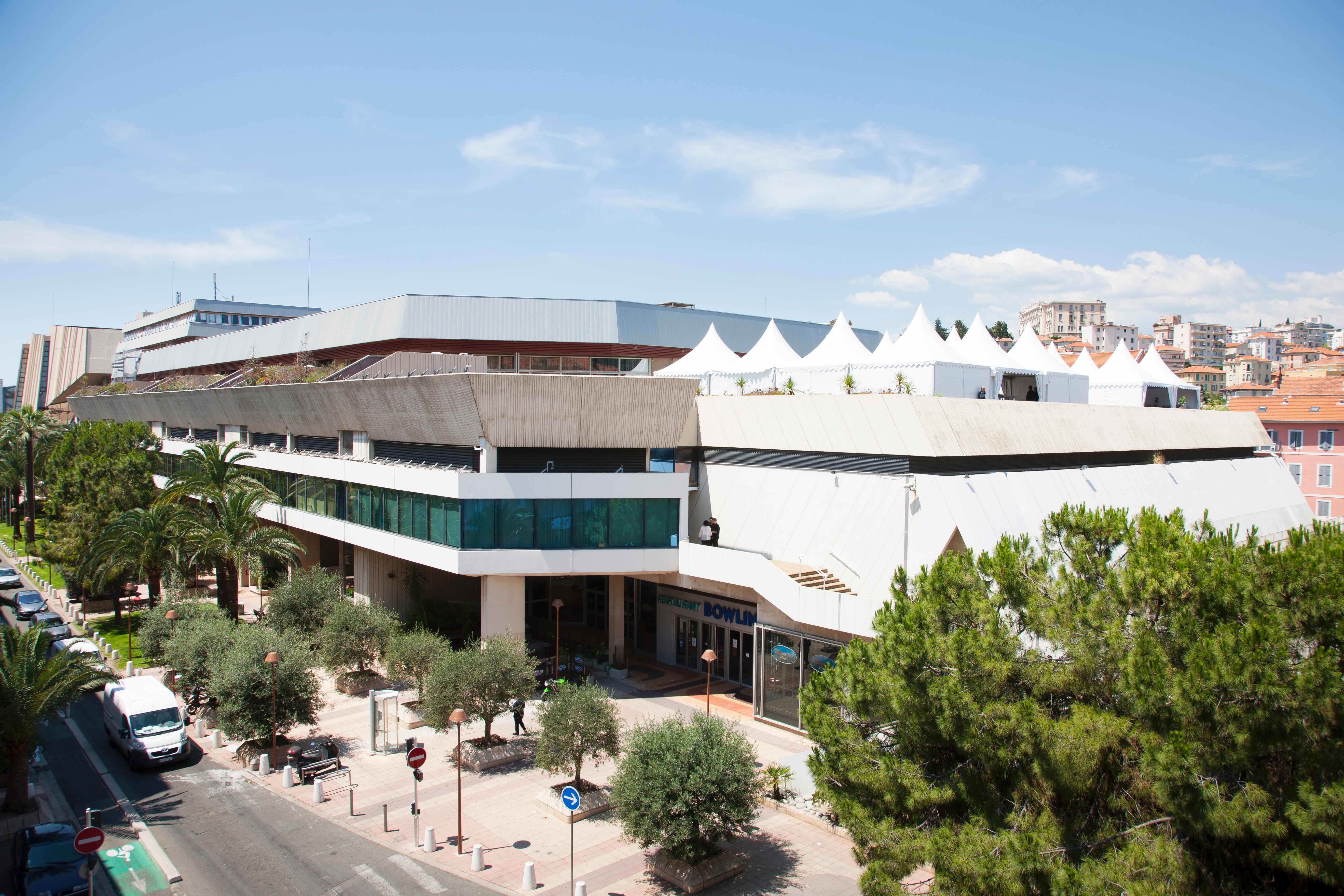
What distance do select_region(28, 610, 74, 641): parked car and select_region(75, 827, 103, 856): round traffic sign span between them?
78.5 ft

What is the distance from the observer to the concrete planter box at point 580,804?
1889 cm

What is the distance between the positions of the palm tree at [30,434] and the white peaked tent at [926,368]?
199ft

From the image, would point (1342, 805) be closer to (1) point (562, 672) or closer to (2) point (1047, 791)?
(2) point (1047, 791)

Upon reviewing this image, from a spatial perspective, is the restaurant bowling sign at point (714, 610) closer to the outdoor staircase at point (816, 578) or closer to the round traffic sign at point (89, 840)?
the outdoor staircase at point (816, 578)

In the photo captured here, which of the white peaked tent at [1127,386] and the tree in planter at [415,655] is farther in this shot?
the white peaked tent at [1127,386]

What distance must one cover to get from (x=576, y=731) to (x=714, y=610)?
11751 millimetres

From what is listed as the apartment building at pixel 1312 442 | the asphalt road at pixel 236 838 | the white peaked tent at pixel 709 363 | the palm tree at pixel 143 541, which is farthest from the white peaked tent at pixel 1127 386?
the palm tree at pixel 143 541

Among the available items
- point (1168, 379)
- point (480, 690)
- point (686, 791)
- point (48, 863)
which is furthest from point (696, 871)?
point (1168, 379)

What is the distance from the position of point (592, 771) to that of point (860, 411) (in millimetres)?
13064

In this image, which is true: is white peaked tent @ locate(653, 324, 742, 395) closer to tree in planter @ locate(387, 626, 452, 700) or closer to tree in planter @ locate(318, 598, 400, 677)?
tree in planter @ locate(318, 598, 400, 677)

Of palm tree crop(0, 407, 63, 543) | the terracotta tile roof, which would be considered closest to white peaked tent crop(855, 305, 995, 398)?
the terracotta tile roof

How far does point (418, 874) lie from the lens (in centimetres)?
1648

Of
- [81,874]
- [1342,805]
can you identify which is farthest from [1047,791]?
[81,874]

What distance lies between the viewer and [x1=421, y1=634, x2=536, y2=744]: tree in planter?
21.1 metres
